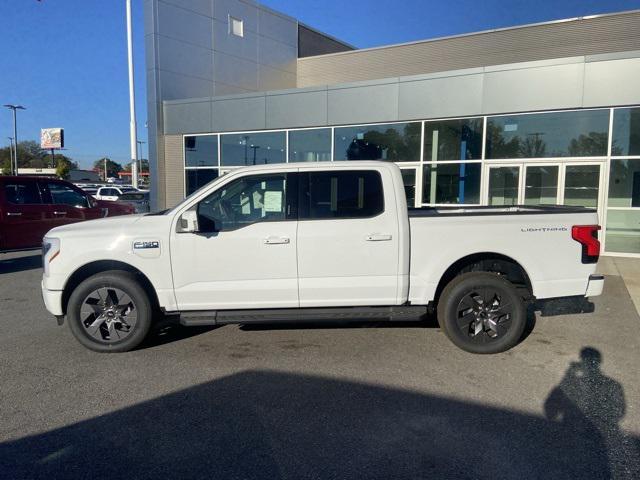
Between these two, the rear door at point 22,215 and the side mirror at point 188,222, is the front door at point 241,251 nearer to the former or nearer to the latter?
the side mirror at point 188,222

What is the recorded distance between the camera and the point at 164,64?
55.9 ft

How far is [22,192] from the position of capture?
10.3 metres

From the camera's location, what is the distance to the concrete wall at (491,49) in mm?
14758

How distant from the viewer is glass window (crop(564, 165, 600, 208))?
11.7 metres

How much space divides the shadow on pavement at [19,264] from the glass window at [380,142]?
8.62m

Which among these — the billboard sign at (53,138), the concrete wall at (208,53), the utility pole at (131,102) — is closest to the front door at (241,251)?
the concrete wall at (208,53)

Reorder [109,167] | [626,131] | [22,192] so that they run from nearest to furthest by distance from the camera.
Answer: [22,192] < [626,131] < [109,167]

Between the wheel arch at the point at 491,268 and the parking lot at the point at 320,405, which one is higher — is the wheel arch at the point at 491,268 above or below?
above

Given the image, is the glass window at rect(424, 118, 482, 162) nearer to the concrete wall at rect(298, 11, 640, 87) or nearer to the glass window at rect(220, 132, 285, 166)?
the glass window at rect(220, 132, 285, 166)

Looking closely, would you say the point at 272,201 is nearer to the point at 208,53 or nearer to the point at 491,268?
the point at 491,268

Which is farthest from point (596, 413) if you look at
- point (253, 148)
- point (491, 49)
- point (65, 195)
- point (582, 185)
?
point (491, 49)

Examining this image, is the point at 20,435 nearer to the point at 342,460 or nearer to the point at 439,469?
the point at 342,460

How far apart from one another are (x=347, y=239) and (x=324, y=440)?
6.86ft

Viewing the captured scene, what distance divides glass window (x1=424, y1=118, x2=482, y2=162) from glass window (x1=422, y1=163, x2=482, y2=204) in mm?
249
